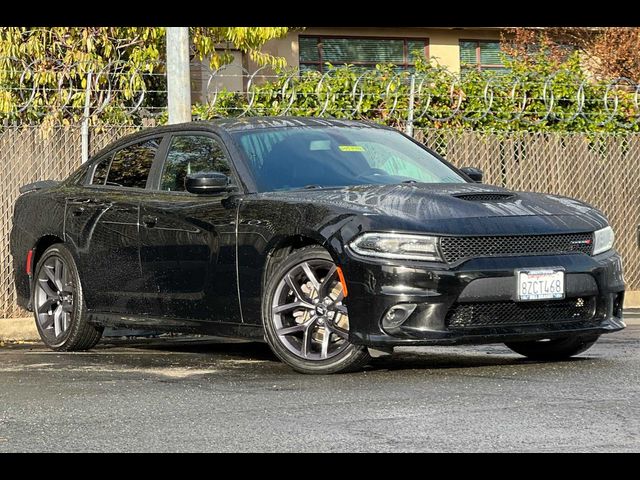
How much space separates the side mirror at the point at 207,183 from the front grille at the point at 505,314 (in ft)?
6.04

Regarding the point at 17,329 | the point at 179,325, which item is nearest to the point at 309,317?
the point at 179,325

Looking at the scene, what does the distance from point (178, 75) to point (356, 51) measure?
17411 millimetres

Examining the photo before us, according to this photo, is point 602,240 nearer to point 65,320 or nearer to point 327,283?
point 327,283

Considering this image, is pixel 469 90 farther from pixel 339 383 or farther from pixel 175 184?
pixel 339 383

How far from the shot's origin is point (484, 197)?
8875 millimetres

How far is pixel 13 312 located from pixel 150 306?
3.86 metres

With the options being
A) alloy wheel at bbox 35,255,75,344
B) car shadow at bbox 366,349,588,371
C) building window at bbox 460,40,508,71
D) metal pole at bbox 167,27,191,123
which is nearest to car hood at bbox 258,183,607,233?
car shadow at bbox 366,349,588,371

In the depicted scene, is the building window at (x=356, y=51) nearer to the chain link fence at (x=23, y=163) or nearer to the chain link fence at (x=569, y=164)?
the chain link fence at (x=569, y=164)

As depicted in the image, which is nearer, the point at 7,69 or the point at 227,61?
the point at 7,69

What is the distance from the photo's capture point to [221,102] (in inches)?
597

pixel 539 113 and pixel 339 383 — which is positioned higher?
pixel 539 113

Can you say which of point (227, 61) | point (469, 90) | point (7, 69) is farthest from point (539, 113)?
point (227, 61)

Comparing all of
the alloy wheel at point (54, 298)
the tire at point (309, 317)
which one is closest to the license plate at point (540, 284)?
the tire at point (309, 317)
